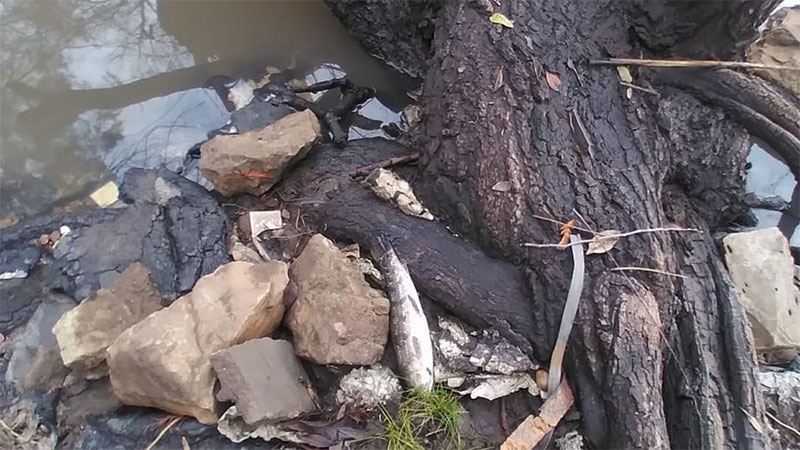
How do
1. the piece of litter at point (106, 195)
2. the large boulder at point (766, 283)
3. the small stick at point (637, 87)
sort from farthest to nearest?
the piece of litter at point (106, 195)
the small stick at point (637, 87)
the large boulder at point (766, 283)

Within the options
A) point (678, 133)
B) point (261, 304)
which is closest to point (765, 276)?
point (678, 133)

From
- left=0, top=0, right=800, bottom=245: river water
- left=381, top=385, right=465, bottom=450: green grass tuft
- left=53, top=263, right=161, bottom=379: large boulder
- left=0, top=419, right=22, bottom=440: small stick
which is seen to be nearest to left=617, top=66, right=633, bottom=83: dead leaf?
left=0, top=0, right=800, bottom=245: river water

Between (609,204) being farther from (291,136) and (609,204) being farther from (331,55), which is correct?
(331,55)

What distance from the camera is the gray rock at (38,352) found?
2443 mm

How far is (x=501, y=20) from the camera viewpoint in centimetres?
263

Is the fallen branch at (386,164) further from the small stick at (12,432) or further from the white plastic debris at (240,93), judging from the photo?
the small stick at (12,432)

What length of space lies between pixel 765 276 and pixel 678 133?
23.8 inches

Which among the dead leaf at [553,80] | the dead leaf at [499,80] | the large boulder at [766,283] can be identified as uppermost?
the dead leaf at [499,80]

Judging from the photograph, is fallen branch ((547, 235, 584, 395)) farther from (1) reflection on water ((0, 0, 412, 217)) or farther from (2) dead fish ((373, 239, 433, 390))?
(1) reflection on water ((0, 0, 412, 217))

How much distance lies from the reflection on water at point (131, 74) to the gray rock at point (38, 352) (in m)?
0.64

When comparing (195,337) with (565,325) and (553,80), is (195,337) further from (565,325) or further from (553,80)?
(553,80)

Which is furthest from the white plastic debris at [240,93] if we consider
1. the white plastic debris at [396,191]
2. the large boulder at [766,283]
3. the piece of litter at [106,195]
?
the large boulder at [766,283]

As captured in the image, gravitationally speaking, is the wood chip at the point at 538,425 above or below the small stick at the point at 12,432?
below

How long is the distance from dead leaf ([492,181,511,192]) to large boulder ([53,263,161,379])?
51.4 inches
